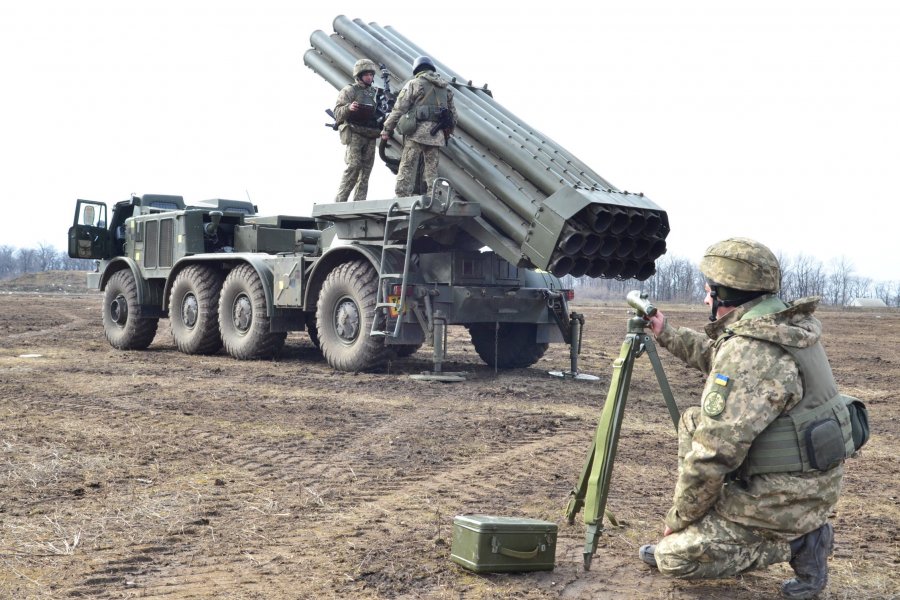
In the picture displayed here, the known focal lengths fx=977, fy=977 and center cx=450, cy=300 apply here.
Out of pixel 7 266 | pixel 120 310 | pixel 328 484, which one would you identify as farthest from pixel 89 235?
pixel 7 266

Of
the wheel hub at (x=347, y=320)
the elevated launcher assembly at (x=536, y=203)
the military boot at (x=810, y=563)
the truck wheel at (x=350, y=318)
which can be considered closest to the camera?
the military boot at (x=810, y=563)

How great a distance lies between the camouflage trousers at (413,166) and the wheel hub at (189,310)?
14.1 ft

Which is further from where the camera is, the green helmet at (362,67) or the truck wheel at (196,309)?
the truck wheel at (196,309)

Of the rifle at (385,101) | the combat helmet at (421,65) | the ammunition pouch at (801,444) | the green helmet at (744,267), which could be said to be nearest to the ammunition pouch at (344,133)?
the rifle at (385,101)

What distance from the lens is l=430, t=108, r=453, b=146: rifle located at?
1011 centimetres

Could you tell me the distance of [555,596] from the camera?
157 inches

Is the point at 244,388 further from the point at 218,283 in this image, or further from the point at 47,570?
the point at 47,570

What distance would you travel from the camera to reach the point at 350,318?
36.6 feet

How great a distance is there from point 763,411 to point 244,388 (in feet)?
23.4

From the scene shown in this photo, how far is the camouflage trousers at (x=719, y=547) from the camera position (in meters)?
3.91

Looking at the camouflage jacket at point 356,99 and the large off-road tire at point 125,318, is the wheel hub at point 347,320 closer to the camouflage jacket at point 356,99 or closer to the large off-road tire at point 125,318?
the camouflage jacket at point 356,99

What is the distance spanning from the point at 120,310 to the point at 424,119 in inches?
286

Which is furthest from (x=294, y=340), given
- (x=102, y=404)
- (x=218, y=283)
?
(x=102, y=404)

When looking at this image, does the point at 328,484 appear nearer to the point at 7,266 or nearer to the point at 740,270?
the point at 740,270
